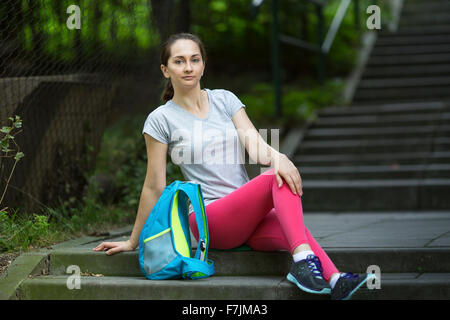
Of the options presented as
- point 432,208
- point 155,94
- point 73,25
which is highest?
point 73,25

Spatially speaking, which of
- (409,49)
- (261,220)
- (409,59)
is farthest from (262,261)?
(409,49)

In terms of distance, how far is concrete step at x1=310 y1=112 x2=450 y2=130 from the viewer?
702cm

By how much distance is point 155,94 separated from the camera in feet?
18.8

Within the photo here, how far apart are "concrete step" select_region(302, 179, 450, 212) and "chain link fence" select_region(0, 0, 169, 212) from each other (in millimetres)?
1822

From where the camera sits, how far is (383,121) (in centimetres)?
718

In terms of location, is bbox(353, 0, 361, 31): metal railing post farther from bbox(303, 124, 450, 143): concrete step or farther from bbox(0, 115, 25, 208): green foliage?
bbox(0, 115, 25, 208): green foliage

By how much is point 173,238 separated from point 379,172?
3.60 metres

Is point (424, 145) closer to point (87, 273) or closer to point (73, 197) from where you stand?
point (73, 197)

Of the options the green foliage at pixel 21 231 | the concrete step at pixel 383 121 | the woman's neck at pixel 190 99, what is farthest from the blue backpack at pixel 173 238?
the concrete step at pixel 383 121

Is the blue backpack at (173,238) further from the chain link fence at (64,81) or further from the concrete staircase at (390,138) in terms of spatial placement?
the concrete staircase at (390,138)

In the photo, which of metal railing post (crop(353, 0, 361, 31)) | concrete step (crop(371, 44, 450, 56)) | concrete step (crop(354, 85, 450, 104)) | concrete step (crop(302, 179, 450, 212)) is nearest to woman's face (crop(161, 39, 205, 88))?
concrete step (crop(302, 179, 450, 212))

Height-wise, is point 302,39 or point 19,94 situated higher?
point 302,39

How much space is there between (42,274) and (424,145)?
440cm
